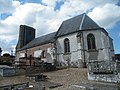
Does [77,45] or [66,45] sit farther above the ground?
[66,45]

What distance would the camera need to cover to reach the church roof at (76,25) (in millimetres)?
25172

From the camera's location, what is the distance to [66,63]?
84.7 ft

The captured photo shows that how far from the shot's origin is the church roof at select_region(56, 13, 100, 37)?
25.2 metres

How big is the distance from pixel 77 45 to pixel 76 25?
14.1ft

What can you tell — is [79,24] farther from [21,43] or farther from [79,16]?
[21,43]

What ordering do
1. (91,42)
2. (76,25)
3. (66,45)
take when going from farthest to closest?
(66,45), (76,25), (91,42)

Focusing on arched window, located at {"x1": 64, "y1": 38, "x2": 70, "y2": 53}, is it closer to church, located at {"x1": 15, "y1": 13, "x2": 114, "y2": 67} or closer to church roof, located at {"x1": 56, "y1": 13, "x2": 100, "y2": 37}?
church, located at {"x1": 15, "y1": 13, "x2": 114, "y2": 67}

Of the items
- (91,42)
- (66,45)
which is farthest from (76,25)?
(91,42)

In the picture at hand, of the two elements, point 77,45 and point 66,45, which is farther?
point 66,45

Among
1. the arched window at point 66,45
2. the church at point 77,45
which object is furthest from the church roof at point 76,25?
the arched window at point 66,45

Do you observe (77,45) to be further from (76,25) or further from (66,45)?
(76,25)

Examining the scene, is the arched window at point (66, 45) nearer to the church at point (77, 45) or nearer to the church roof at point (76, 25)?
the church at point (77, 45)

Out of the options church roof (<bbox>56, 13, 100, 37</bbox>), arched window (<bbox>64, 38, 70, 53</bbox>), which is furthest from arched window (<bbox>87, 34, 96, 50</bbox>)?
arched window (<bbox>64, 38, 70, 53</bbox>)

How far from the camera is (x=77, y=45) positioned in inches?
966
